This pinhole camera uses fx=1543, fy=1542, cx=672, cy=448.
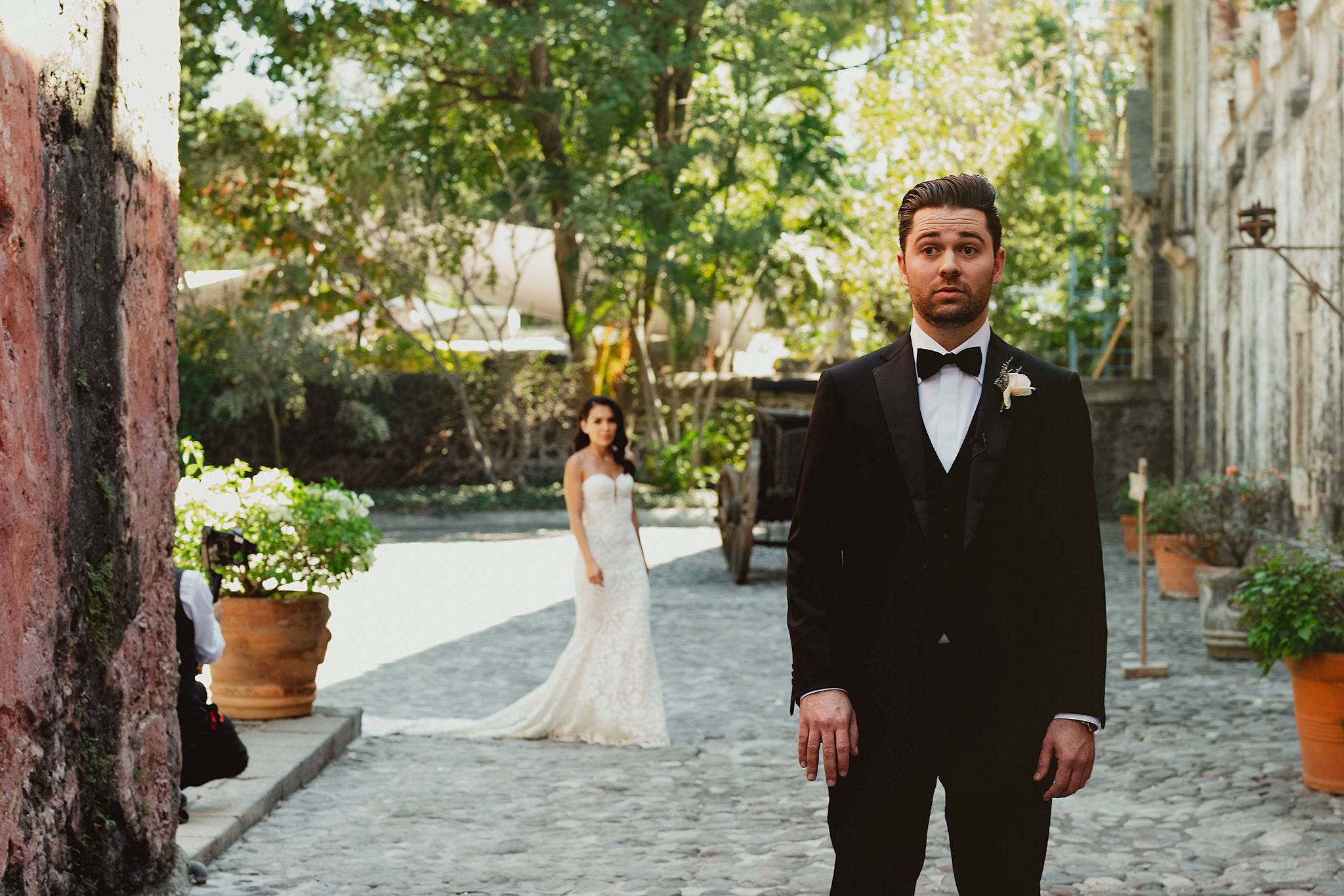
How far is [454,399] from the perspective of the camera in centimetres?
2561

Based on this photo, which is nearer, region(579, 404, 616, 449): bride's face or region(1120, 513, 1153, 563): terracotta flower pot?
region(579, 404, 616, 449): bride's face

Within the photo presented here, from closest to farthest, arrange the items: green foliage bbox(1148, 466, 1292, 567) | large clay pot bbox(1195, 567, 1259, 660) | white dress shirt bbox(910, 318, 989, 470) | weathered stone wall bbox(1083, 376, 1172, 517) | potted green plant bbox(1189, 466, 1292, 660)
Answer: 1. white dress shirt bbox(910, 318, 989, 470)
2. large clay pot bbox(1195, 567, 1259, 660)
3. potted green plant bbox(1189, 466, 1292, 660)
4. green foliage bbox(1148, 466, 1292, 567)
5. weathered stone wall bbox(1083, 376, 1172, 517)

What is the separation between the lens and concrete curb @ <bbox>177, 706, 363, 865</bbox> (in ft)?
18.0

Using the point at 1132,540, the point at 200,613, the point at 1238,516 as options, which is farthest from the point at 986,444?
the point at 1132,540

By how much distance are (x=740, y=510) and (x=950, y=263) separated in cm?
1211

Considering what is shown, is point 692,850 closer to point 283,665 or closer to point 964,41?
point 283,665

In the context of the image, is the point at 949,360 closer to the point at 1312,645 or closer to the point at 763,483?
the point at 1312,645

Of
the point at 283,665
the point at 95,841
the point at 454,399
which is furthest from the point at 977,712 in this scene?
the point at 454,399

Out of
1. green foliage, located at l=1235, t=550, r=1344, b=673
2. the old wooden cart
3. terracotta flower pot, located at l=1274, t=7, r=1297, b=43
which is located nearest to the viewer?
green foliage, located at l=1235, t=550, r=1344, b=673

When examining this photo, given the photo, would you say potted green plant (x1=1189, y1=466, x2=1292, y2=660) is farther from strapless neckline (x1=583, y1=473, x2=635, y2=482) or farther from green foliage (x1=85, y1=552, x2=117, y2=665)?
green foliage (x1=85, y1=552, x2=117, y2=665)

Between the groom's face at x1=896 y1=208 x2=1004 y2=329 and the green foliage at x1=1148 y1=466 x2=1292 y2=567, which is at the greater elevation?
the groom's face at x1=896 y1=208 x2=1004 y2=329

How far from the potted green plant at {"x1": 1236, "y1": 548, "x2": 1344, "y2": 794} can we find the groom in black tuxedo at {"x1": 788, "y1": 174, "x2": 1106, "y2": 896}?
3.54 m

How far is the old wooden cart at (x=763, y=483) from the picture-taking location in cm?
A: 1443

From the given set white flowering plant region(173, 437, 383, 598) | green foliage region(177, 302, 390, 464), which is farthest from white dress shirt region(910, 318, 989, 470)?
green foliage region(177, 302, 390, 464)
